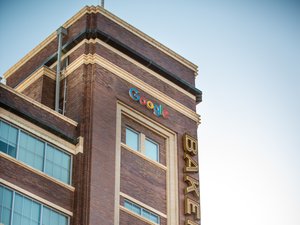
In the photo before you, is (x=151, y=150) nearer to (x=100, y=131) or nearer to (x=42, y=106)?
(x=100, y=131)

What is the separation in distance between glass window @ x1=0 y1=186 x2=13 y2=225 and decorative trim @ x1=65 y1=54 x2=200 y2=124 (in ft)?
32.7

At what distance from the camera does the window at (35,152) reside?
50094 mm

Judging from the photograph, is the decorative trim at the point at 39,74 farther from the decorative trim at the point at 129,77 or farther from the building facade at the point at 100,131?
the decorative trim at the point at 129,77

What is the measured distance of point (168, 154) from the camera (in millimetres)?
57656

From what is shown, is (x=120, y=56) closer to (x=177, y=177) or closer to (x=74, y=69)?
(x=74, y=69)

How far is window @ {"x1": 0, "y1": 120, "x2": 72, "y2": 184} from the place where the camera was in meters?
50.1

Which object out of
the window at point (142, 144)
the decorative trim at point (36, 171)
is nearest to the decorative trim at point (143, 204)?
the decorative trim at point (36, 171)

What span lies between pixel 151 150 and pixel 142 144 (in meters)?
1.03

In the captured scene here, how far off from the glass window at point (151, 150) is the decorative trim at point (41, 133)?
4.94 metres

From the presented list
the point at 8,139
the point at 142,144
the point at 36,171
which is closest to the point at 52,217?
the point at 36,171

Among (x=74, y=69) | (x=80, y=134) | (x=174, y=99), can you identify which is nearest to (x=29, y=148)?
(x=80, y=134)

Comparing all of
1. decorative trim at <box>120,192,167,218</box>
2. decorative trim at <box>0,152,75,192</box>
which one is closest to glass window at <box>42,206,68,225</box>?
decorative trim at <box>0,152,75,192</box>

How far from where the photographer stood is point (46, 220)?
49719 mm

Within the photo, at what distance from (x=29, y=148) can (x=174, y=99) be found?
1134 cm
